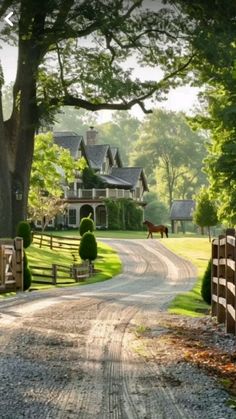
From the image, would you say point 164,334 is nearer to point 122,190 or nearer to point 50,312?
point 50,312

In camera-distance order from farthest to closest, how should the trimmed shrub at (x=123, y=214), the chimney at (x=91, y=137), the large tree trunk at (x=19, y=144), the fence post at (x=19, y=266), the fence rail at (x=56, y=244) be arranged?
1. the chimney at (x=91, y=137)
2. the trimmed shrub at (x=123, y=214)
3. the fence rail at (x=56, y=244)
4. the large tree trunk at (x=19, y=144)
5. the fence post at (x=19, y=266)

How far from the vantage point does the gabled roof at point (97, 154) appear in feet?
265

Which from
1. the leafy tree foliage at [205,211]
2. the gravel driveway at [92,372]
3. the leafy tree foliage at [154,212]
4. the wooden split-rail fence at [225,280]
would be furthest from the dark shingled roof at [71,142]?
the wooden split-rail fence at [225,280]

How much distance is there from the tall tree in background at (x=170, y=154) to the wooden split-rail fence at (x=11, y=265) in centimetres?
8622

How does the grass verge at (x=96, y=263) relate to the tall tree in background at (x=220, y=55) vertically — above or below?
below

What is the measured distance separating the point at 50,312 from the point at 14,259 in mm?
7722

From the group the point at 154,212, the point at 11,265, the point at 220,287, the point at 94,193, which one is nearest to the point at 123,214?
the point at 94,193

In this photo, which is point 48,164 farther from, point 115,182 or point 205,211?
point 115,182

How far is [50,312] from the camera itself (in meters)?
13.9

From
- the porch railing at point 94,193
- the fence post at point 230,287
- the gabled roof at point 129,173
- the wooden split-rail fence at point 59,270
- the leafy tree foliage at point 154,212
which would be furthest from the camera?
the leafy tree foliage at point 154,212

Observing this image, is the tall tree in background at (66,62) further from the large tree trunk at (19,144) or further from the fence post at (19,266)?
the fence post at (19,266)

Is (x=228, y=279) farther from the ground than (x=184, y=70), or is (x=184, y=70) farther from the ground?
(x=184, y=70)

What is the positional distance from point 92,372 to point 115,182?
71.8 metres

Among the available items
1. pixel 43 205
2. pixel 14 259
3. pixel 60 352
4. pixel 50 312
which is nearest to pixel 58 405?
pixel 60 352
